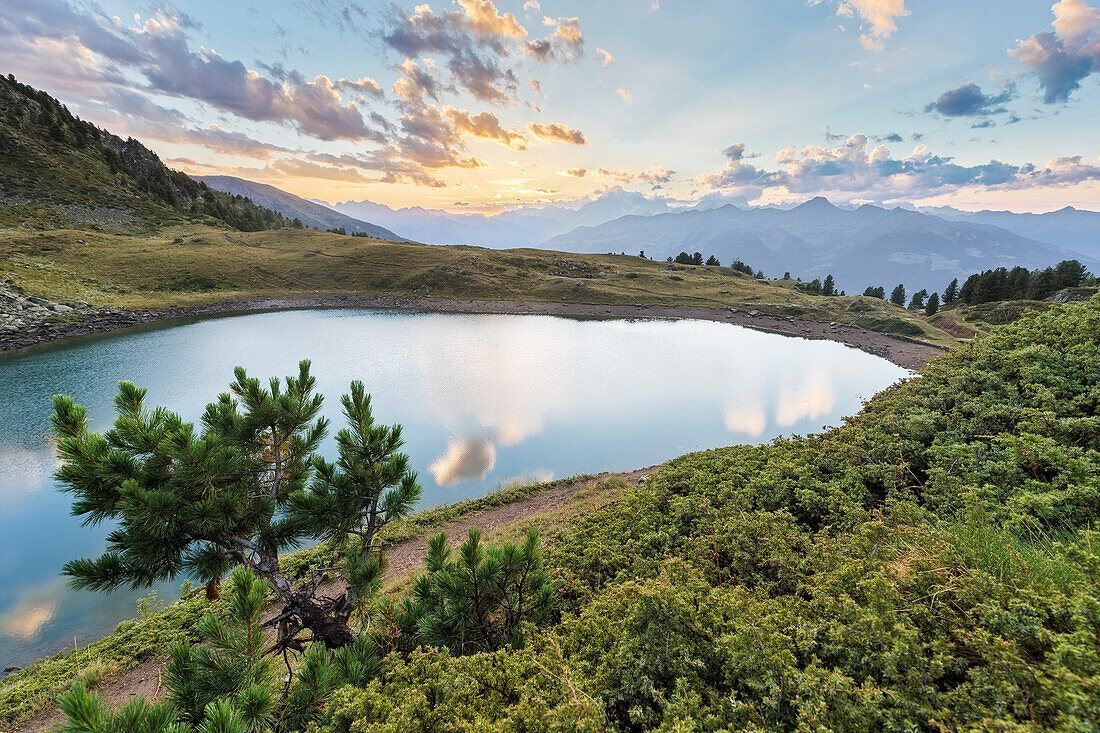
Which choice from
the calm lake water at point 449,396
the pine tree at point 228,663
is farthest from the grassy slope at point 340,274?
the pine tree at point 228,663

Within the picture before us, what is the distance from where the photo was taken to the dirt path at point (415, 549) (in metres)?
7.72

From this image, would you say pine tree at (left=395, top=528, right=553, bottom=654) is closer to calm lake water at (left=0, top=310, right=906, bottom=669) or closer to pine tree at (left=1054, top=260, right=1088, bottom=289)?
calm lake water at (left=0, top=310, right=906, bottom=669)

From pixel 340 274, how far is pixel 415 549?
8430cm

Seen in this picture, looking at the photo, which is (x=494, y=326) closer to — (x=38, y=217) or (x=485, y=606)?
(x=485, y=606)

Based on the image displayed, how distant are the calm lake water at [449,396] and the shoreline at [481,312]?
12.4ft

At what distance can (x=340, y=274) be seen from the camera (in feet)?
274

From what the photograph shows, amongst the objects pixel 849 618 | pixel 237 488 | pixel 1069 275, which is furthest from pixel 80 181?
pixel 1069 275

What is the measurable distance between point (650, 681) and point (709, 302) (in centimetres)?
8267

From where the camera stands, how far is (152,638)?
934 centimetres

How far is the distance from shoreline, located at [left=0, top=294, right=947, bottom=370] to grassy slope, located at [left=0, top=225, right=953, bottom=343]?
2902 millimetres

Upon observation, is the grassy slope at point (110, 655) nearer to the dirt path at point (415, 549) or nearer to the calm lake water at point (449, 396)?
the dirt path at point (415, 549)

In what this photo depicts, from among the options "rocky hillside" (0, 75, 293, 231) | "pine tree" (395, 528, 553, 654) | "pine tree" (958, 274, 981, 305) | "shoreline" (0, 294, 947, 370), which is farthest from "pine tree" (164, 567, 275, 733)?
"rocky hillside" (0, 75, 293, 231)

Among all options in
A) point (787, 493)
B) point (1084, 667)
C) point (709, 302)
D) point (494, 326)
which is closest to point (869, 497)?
point (787, 493)

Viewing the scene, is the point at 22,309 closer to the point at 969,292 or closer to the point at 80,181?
the point at 80,181
